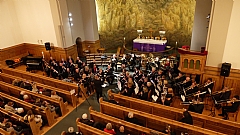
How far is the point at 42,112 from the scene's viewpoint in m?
6.88

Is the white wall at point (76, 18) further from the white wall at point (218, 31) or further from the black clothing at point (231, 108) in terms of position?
the black clothing at point (231, 108)

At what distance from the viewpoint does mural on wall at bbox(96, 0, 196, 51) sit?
14.1 metres

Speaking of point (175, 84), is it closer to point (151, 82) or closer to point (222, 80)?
point (151, 82)

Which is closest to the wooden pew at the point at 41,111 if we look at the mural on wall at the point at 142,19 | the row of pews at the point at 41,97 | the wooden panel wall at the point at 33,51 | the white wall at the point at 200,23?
the row of pews at the point at 41,97

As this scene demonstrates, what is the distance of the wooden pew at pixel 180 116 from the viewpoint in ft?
18.2

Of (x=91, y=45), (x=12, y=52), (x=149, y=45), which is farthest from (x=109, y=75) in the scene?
(x=12, y=52)

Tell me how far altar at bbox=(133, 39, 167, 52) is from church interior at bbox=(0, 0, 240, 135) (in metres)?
0.07

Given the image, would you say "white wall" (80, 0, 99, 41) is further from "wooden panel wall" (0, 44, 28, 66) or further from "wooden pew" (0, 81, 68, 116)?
"wooden pew" (0, 81, 68, 116)

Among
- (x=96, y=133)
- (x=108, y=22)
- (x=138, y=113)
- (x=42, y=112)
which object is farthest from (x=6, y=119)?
(x=108, y=22)

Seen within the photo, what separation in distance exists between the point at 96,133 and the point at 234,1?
6.97m

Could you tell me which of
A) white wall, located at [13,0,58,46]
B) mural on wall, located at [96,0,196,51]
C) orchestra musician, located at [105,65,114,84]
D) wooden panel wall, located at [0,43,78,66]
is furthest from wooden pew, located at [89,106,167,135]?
mural on wall, located at [96,0,196,51]

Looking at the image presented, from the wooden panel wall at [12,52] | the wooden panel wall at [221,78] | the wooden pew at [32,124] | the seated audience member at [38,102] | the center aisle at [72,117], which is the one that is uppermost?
the wooden panel wall at [12,52]

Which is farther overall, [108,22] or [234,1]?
[108,22]

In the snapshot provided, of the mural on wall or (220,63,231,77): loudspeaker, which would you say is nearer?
(220,63,231,77): loudspeaker
